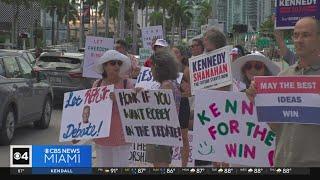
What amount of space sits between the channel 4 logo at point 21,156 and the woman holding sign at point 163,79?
7.07 feet

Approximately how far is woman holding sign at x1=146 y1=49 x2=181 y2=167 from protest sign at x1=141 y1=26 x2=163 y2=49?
1063 cm

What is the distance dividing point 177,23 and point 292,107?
109 meters

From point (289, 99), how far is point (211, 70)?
10.5 feet

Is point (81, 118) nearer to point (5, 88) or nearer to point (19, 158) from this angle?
point (19, 158)

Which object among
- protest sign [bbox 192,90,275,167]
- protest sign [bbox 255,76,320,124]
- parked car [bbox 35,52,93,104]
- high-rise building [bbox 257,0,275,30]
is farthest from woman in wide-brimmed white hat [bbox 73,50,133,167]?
high-rise building [bbox 257,0,275,30]

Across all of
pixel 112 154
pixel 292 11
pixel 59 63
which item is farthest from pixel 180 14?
pixel 112 154

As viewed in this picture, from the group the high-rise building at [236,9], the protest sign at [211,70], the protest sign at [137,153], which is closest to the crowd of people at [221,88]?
the protest sign at [211,70]

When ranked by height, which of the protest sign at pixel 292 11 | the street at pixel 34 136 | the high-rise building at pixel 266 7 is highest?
the high-rise building at pixel 266 7

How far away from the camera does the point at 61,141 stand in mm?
5781

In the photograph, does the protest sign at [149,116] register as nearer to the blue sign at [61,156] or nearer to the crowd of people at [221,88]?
the crowd of people at [221,88]

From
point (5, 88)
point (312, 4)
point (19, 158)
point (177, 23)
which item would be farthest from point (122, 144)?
point (177, 23)

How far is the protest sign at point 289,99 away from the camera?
149 inches

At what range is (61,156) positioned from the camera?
12.4 feet

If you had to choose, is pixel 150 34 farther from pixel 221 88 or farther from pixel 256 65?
pixel 256 65
